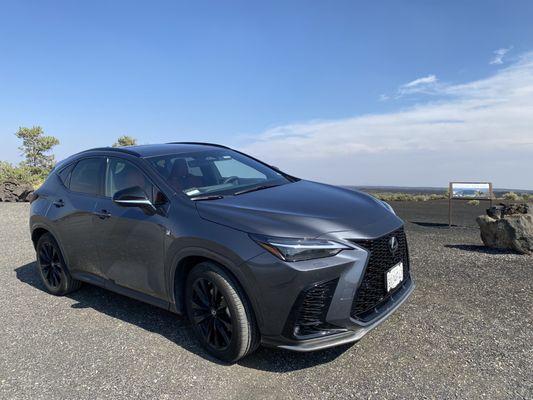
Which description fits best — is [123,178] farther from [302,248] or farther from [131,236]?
[302,248]

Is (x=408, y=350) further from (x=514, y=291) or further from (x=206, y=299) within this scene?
(x=514, y=291)

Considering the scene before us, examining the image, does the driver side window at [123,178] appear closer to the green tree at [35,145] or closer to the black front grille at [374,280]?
the black front grille at [374,280]

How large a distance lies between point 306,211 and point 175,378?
1.66 meters

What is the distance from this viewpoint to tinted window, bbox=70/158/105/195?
16.5 feet

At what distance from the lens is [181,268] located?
393 cm

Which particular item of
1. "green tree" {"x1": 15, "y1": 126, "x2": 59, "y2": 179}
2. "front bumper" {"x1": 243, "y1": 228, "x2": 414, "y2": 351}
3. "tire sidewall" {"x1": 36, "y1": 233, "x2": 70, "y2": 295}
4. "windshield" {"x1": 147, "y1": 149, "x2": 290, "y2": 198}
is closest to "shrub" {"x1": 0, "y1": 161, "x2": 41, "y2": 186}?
"green tree" {"x1": 15, "y1": 126, "x2": 59, "y2": 179}

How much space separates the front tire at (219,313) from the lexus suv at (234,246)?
0.04 feet

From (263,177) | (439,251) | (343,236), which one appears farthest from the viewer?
(439,251)

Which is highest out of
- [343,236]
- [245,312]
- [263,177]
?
[263,177]

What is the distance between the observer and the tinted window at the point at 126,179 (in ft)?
13.9

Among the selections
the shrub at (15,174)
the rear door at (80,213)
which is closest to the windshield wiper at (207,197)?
the rear door at (80,213)

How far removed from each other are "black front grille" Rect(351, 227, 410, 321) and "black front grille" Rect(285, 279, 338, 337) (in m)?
0.23

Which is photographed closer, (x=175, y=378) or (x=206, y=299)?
(x=175, y=378)

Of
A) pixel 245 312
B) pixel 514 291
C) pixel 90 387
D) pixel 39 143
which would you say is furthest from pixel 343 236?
pixel 39 143
